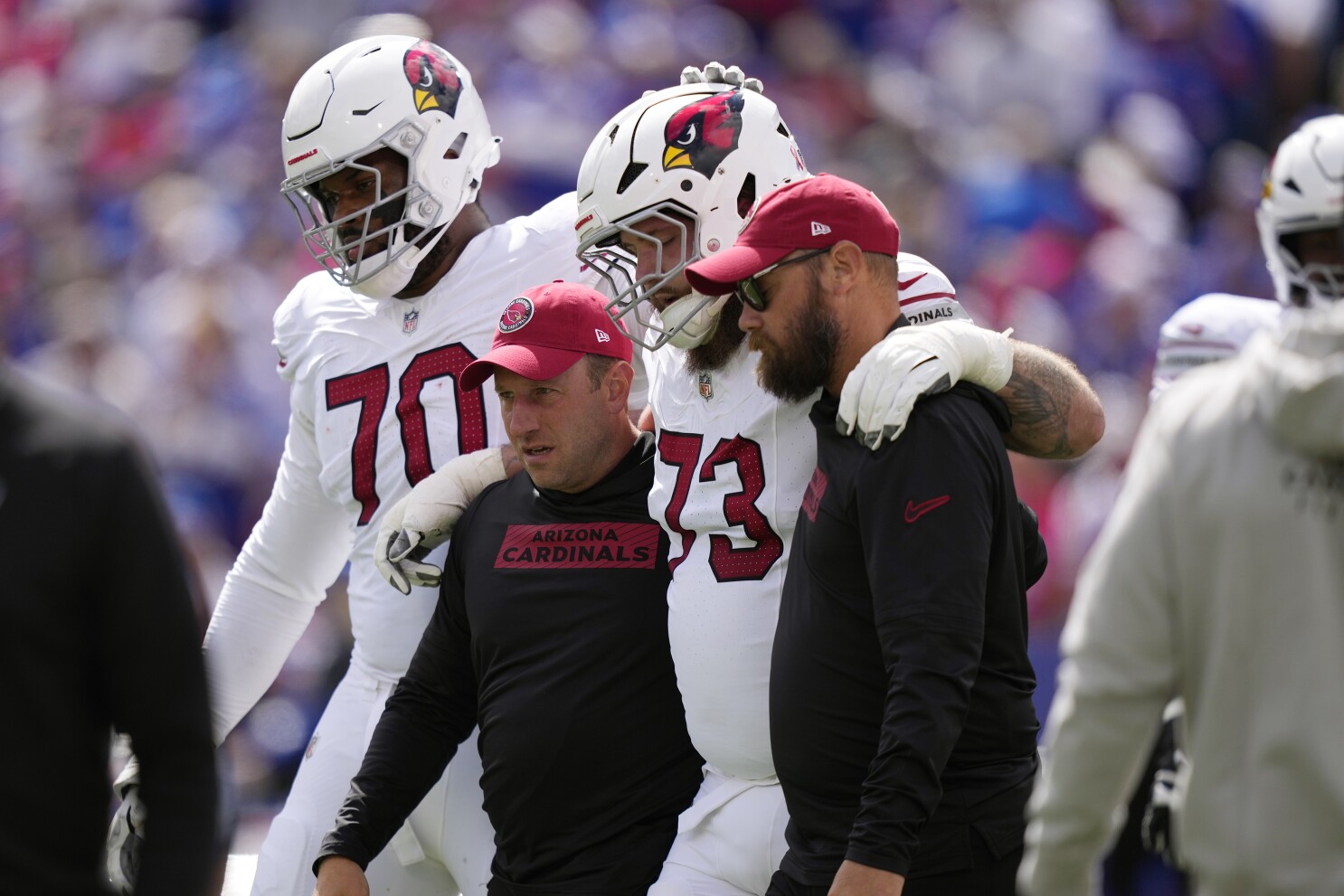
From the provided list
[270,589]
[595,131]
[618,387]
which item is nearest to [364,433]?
[270,589]

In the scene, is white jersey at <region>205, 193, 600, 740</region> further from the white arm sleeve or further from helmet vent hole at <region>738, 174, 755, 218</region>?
helmet vent hole at <region>738, 174, 755, 218</region>

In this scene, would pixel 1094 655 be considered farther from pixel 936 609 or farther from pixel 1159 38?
pixel 1159 38

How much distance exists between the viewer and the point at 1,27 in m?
12.4

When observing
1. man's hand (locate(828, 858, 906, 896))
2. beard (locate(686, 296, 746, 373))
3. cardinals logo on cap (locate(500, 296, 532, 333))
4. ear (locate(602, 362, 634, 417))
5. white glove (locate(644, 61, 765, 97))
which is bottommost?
man's hand (locate(828, 858, 906, 896))

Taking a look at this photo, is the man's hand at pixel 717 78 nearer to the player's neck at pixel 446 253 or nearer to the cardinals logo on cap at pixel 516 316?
the cardinals logo on cap at pixel 516 316

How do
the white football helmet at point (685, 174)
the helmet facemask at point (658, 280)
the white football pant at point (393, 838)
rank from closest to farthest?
the helmet facemask at point (658, 280), the white football helmet at point (685, 174), the white football pant at point (393, 838)

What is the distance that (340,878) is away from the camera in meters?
3.69

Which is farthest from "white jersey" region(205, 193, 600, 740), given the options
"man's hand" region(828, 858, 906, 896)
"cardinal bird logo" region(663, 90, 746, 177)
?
"man's hand" region(828, 858, 906, 896)

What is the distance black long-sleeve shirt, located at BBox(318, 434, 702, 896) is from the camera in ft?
11.7

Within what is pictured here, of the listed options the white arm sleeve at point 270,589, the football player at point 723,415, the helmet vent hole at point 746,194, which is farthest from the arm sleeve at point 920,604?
the white arm sleeve at point 270,589

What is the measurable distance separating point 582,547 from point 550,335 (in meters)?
0.46

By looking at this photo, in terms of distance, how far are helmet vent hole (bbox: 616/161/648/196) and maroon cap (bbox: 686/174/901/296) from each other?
544 mm

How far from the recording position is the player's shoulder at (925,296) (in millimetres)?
3354

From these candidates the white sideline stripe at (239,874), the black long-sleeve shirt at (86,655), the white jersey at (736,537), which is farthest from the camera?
the white sideline stripe at (239,874)
